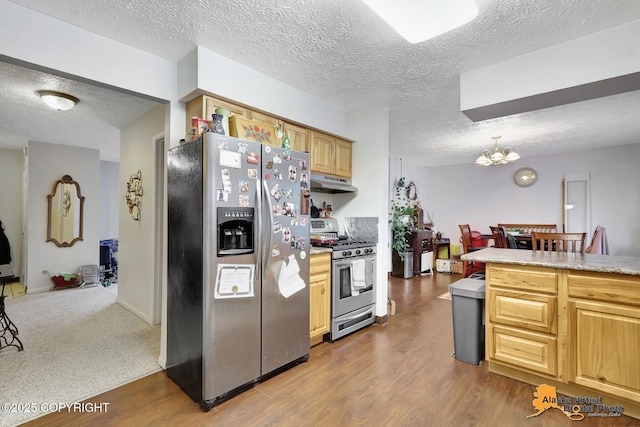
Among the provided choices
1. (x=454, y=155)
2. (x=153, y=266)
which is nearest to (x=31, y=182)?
(x=153, y=266)

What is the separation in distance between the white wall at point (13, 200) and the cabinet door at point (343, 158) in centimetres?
633

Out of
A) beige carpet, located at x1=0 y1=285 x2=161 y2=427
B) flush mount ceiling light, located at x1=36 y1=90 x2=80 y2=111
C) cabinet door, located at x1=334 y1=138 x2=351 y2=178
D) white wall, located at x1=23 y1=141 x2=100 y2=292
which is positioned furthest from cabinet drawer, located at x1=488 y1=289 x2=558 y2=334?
white wall, located at x1=23 y1=141 x2=100 y2=292

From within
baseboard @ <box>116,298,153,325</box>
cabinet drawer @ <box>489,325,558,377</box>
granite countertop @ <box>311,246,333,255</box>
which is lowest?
baseboard @ <box>116,298,153,325</box>

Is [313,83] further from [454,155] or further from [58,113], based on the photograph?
[454,155]

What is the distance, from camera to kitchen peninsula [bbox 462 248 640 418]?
186 cm

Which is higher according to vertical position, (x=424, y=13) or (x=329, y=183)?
(x=424, y=13)

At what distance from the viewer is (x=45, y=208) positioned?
504 cm

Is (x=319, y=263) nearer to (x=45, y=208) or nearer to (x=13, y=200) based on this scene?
(x=45, y=208)

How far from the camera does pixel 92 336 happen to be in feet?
10.3

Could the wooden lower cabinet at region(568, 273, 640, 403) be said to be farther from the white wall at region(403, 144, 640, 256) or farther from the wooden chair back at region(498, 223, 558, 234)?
the white wall at region(403, 144, 640, 256)

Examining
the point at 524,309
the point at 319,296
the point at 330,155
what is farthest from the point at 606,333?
the point at 330,155

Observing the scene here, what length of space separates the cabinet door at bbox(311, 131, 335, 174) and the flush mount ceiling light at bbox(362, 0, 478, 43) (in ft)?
5.44

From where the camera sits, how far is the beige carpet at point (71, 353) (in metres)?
2.15

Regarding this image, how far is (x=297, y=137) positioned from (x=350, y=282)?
162cm
